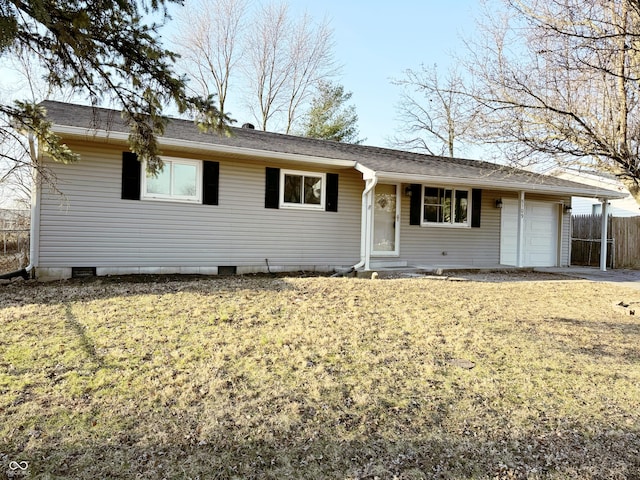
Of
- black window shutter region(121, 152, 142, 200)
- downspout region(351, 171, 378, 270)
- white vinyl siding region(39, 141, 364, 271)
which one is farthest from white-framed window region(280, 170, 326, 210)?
black window shutter region(121, 152, 142, 200)

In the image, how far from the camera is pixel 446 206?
1100 cm

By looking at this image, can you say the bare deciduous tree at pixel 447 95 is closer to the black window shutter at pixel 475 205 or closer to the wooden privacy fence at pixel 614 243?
the black window shutter at pixel 475 205

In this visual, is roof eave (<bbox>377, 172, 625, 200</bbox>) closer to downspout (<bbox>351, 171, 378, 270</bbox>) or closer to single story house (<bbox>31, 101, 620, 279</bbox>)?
single story house (<bbox>31, 101, 620, 279</bbox>)

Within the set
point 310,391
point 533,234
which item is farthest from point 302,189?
point 533,234

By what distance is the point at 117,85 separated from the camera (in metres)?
4.56

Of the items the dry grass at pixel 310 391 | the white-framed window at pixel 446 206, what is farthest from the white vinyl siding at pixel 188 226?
the dry grass at pixel 310 391

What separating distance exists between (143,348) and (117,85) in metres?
2.83

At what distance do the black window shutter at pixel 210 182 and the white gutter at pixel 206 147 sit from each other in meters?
0.45

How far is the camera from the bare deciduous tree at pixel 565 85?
16.3 ft

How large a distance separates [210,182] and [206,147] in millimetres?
886

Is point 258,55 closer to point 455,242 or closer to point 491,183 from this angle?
point 455,242

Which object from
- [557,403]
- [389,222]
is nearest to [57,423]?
[557,403]

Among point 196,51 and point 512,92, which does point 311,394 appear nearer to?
point 512,92

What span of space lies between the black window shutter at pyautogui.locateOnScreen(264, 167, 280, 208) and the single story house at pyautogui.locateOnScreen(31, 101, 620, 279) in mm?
22
